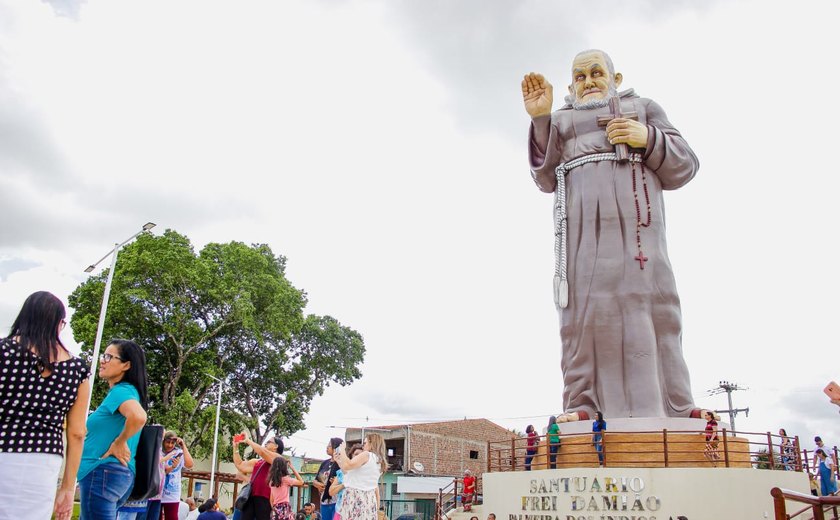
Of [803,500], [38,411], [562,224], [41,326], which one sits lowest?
[803,500]

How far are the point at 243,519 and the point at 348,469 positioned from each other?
1.25 metres

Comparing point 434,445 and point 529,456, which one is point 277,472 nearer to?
point 529,456

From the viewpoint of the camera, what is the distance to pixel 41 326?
3562mm

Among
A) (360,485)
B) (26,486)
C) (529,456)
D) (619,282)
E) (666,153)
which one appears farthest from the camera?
(666,153)

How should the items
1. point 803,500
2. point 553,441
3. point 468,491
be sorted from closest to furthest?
point 803,500, point 553,441, point 468,491

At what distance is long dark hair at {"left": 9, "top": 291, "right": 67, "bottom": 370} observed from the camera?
11.4ft

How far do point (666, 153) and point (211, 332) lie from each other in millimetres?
19650

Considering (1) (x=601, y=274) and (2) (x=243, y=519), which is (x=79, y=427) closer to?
(2) (x=243, y=519)

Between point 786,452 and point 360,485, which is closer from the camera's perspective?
point 360,485

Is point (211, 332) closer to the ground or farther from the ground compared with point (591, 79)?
closer to the ground

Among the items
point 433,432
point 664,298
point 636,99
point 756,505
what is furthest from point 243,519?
point 433,432

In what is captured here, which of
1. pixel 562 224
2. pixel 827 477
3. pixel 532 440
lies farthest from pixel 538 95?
pixel 827 477

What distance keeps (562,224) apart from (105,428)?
9514mm

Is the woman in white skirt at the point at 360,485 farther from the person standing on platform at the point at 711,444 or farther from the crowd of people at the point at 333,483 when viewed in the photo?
the person standing on platform at the point at 711,444
